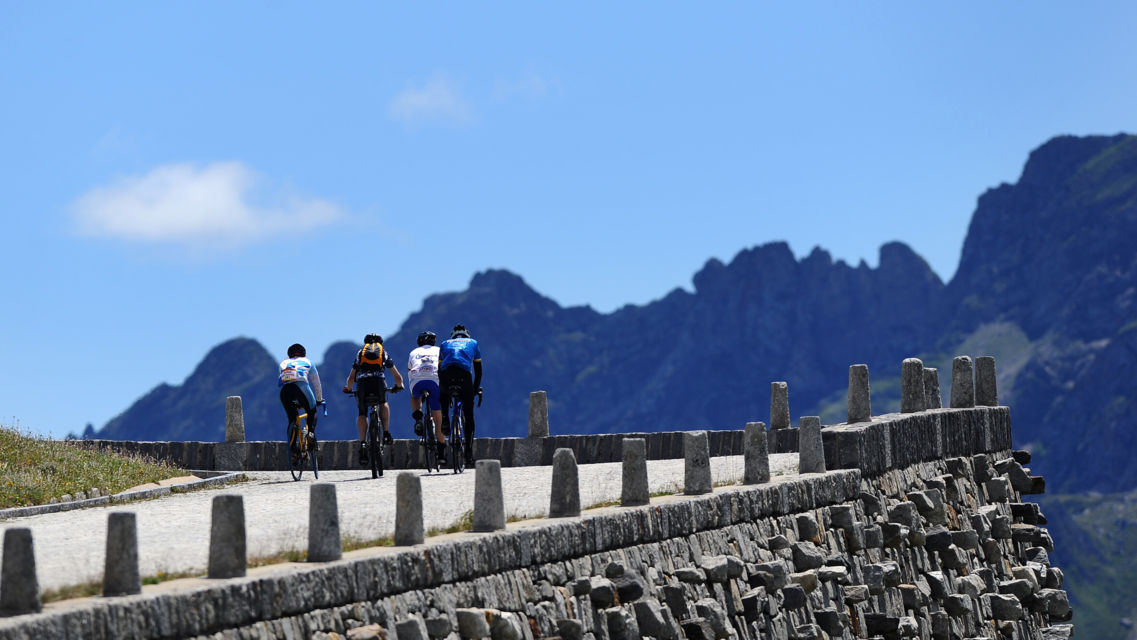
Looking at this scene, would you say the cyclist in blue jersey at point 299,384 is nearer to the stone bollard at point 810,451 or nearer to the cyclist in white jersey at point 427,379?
the cyclist in white jersey at point 427,379

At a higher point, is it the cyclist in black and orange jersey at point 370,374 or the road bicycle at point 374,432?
the cyclist in black and orange jersey at point 370,374

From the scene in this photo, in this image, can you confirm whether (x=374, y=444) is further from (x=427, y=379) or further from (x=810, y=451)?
(x=810, y=451)

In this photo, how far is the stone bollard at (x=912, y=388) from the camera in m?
21.2

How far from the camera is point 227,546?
9109 millimetres

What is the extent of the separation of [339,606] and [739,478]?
298 inches

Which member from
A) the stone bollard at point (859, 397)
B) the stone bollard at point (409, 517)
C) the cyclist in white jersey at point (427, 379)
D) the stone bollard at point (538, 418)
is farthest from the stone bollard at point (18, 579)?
the stone bollard at point (538, 418)

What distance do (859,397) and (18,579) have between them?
42.7 ft

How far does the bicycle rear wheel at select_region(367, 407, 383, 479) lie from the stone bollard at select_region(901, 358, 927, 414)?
23.5 feet

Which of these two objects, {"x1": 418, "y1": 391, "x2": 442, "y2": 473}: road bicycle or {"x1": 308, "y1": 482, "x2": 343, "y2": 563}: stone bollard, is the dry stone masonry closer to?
{"x1": 308, "y1": 482, "x2": 343, "y2": 563}: stone bollard

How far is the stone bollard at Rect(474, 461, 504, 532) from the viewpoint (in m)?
11.4

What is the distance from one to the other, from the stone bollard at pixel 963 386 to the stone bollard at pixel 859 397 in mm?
3737

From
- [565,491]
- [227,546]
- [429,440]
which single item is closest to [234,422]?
[429,440]

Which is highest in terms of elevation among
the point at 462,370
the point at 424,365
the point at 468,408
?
the point at 424,365

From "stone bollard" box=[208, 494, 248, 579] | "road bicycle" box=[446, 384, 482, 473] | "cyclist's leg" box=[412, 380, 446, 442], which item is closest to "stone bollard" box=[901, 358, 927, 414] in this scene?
"road bicycle" box=[446, 384, 482, 473]
